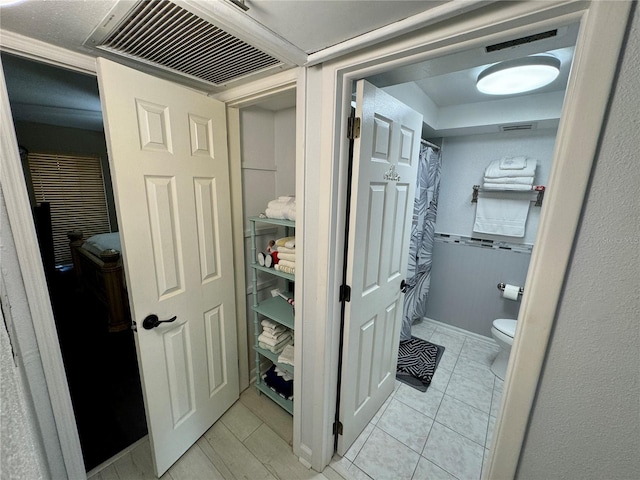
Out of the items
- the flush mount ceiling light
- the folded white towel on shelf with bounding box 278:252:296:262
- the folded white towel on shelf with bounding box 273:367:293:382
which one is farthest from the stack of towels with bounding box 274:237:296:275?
the flush mount ceiling light

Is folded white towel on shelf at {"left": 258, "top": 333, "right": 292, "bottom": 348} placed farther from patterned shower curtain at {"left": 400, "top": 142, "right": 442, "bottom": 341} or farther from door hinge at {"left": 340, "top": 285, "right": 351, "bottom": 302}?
patterned shower curtain at {"left": 400, "top": 142, "right": 442, "bottom": 341}

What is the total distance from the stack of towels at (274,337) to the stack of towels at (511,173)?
2267 millimetres

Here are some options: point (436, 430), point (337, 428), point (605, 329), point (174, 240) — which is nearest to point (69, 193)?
point (174, 240)

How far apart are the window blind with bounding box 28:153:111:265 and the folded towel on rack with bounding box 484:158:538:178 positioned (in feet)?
18.4

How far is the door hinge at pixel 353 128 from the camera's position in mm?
1105

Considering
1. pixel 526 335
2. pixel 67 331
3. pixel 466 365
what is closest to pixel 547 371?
pixel 526 335

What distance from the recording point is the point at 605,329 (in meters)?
0.64

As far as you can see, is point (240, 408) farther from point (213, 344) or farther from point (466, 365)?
point (466, 365)

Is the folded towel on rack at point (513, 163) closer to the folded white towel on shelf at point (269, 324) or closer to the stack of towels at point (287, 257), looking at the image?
the stack of towels at point (287, 257)

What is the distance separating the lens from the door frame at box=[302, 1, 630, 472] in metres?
0.59

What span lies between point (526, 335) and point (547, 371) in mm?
116

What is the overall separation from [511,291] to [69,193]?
19.9 feet

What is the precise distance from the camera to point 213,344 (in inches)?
61.8

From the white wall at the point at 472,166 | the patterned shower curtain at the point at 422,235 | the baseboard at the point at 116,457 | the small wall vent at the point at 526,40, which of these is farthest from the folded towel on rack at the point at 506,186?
the baseboard at the point at 116,457
